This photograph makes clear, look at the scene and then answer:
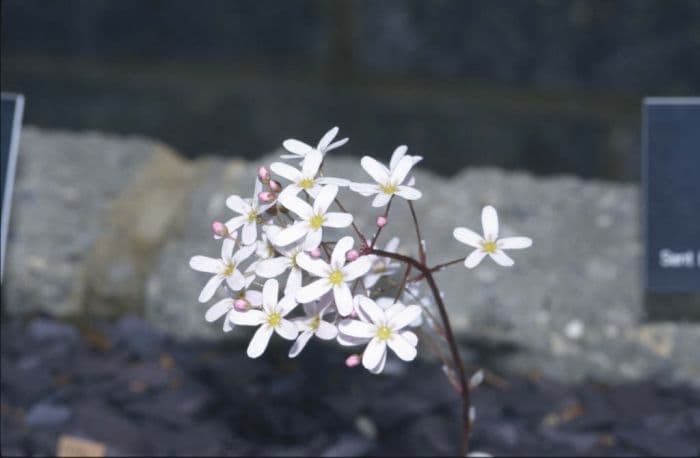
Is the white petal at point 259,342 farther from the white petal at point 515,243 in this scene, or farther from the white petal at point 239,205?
the white petal at point 515,243

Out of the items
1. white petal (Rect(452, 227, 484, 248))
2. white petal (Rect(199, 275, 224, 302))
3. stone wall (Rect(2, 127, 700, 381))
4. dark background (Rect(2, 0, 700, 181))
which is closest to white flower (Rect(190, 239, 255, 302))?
white petal (Rect(199, 275, 224, 302))

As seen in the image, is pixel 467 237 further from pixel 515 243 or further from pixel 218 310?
pixel 218 310

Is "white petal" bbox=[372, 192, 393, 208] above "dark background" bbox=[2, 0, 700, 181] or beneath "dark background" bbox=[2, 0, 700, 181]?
beneath

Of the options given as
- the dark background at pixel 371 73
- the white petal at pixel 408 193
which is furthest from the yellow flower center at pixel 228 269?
the dark background at pixel 371 73

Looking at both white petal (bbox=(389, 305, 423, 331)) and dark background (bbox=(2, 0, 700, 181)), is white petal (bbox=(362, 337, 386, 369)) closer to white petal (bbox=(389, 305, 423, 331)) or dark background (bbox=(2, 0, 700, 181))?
white petal (bbox=(389, 305, 423, 331))

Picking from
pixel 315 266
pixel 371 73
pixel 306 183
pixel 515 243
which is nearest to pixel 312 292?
pixel 315 266

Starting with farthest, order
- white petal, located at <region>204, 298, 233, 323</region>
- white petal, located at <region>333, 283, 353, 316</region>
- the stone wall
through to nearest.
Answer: the stone wall → white petal, located at <region>204, 298, 233, 323</region> → white petal, located at <region>333, 283, 353, 316</region>
